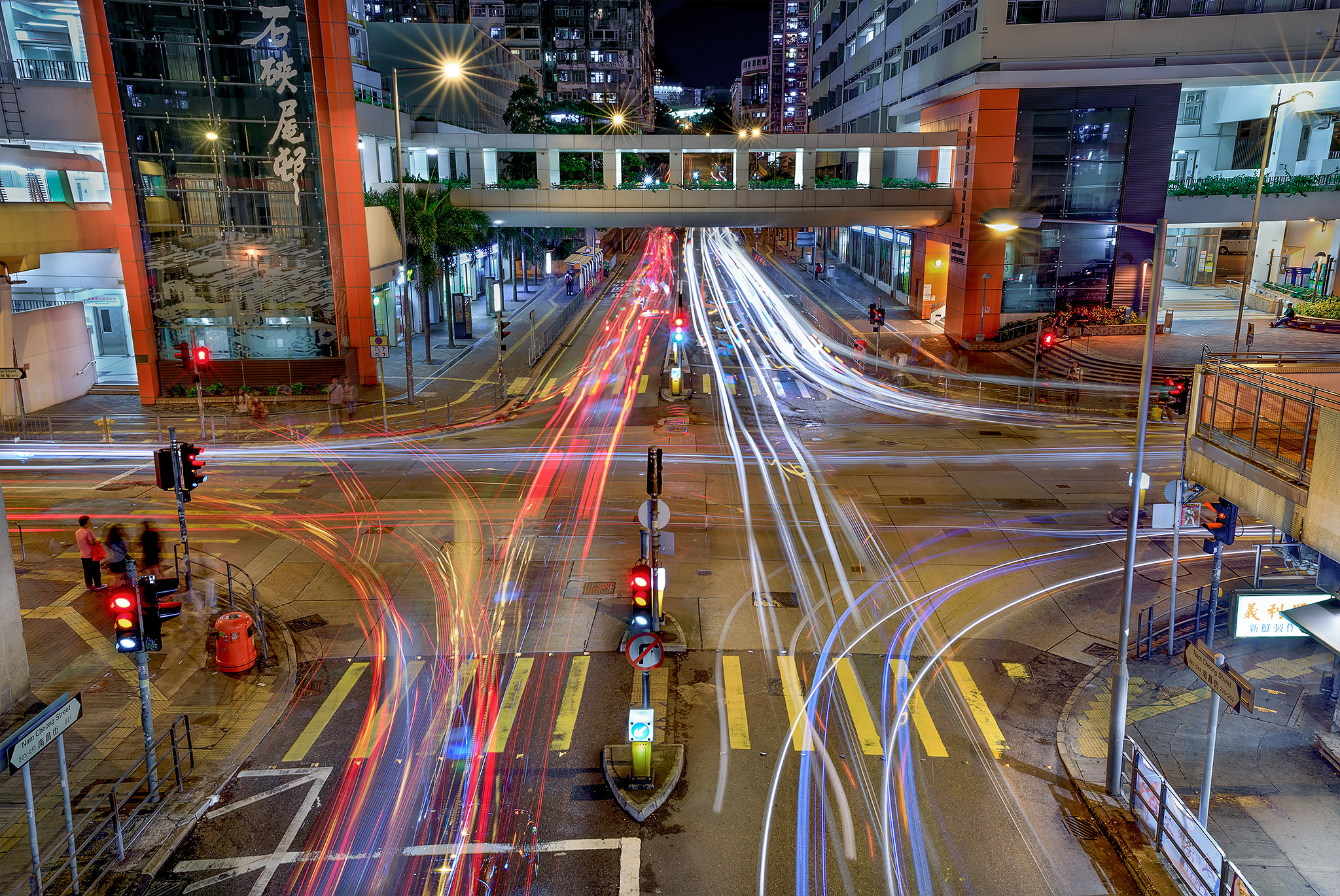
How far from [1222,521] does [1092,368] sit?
25.7 m

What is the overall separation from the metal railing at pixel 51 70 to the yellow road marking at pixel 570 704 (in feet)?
122

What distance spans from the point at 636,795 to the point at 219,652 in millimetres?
8000

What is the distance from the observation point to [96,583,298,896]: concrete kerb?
10.6 metres

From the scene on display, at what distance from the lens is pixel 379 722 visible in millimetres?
14000

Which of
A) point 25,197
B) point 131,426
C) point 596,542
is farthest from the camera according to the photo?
point 25,197

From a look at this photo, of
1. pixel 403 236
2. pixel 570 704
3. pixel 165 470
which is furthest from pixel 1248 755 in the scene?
pixel 403 236

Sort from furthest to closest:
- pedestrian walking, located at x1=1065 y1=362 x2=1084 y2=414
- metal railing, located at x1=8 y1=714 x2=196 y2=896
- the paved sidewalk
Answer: pedestrian walking, located at x1=1065 y1=362 x2=1084 y2=414 → the paved sidewalk → metal railing, located at x1=8 y1=714 x2=196 y2=896

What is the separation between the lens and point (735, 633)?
16984 millimetres

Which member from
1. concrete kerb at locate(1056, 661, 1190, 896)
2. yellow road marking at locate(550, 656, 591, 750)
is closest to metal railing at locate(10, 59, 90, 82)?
yellow road marking at locate(550, 656, 591, 750)

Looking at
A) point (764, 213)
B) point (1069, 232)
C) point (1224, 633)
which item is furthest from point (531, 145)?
point (1224, 633)

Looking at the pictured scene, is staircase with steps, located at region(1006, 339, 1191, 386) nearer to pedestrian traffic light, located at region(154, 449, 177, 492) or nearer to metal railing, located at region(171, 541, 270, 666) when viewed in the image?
metal railing, located at region(171, 541, 270, 666)

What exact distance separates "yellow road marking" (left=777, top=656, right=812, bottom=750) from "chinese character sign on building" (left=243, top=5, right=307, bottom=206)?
2929 centimetres

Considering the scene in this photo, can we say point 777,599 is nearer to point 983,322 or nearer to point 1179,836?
point 1179,836

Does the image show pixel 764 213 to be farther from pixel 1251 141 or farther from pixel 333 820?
pixel 333 820
